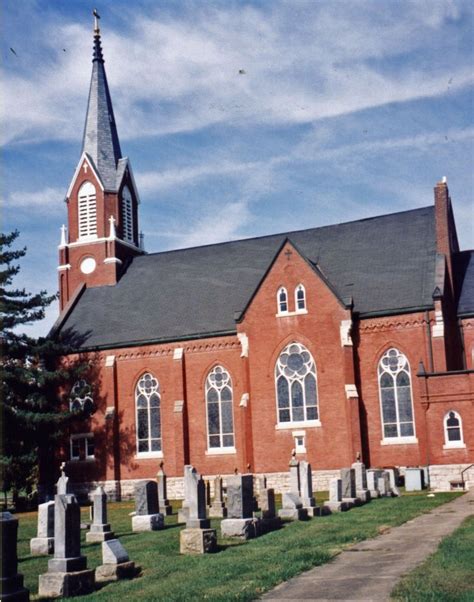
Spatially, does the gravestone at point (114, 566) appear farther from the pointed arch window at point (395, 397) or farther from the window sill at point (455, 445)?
the pointed arch window at point (395, 397)

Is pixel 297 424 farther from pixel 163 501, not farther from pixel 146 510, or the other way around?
pixel 146 510

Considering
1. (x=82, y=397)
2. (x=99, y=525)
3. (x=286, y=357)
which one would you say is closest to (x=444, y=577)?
(x=99, y=525)

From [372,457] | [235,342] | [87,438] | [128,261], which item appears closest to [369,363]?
[372,457]

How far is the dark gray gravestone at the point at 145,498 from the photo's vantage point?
2134cm

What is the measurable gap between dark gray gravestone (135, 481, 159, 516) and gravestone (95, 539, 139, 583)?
7368 millimetres

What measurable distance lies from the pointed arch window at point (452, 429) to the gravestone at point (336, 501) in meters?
9.78

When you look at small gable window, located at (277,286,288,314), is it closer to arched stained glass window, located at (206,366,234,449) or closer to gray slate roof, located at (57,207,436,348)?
gray slate roof, located at (57,207,436,348)

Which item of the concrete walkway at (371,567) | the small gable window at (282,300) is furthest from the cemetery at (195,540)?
the small gable window at (282,300)

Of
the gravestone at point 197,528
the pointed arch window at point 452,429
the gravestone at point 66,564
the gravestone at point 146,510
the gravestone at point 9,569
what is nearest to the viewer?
the gravestone at point 9,569

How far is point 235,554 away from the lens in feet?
50.0

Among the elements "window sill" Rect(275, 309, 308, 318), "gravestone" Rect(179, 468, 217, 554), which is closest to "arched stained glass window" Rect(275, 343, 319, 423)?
"window sill" Rect(275, 309, 308, 318)

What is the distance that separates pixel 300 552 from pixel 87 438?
28.9 metres

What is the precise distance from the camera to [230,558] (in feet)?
48.2

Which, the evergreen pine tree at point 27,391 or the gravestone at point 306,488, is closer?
the gravestone at point 306,488
